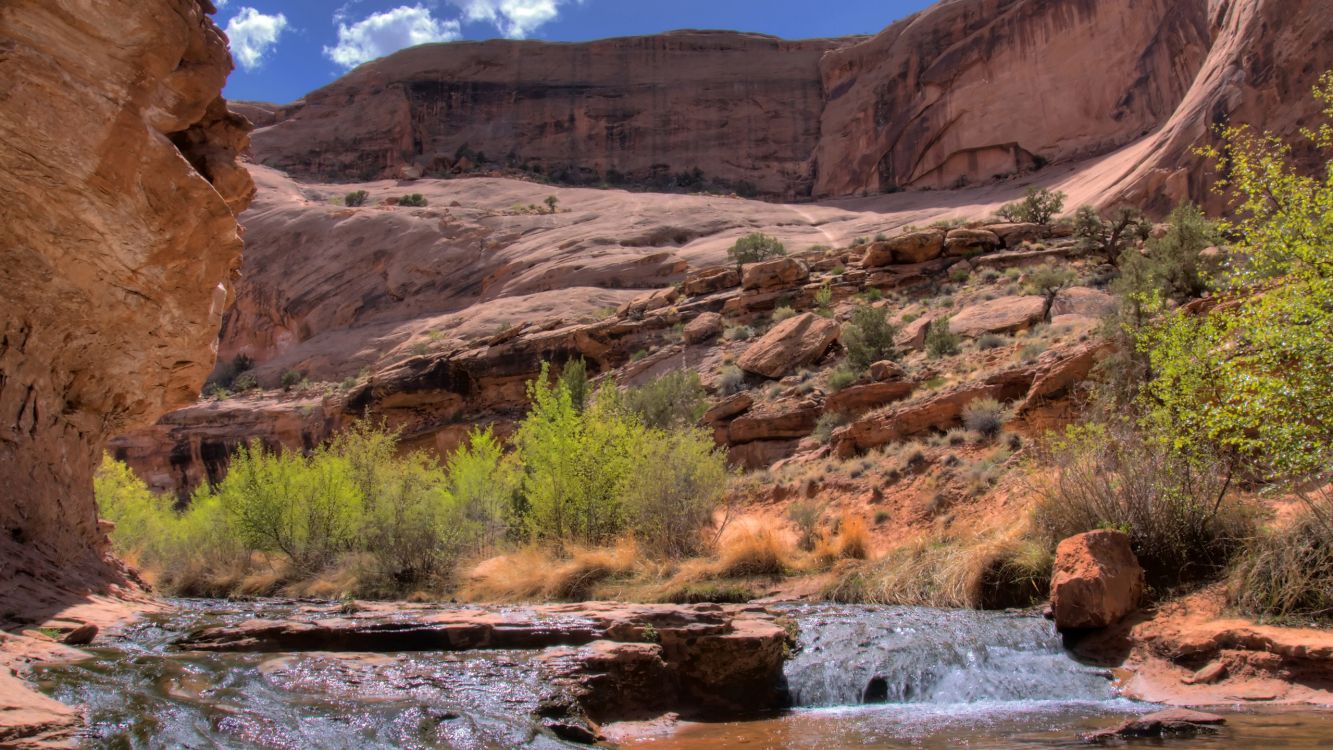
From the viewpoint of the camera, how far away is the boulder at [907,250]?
1310 inches

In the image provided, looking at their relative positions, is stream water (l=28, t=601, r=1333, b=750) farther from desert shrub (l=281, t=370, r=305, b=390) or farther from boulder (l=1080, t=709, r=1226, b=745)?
desert shrub (l=281, t=370, r=305, b=390)

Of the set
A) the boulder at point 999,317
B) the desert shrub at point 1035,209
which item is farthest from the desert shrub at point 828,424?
the desert shrub at point 1035,209

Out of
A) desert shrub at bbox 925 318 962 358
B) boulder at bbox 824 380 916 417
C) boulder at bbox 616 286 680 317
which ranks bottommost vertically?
boulder at bbox 824 380 916 417

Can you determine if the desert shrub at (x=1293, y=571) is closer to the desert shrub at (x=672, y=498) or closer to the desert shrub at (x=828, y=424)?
the desert shrub at (x=672, y=498)

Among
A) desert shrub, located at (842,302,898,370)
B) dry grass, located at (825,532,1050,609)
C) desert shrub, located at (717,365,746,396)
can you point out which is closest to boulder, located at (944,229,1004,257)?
desert shrub, located at (842,302,898,370)

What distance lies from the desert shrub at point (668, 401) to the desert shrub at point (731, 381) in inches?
31.9

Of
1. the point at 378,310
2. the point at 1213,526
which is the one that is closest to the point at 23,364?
the point at 1213,526

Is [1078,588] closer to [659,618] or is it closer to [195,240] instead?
[659,618]

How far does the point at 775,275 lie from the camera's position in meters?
34.7

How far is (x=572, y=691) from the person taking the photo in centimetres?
671

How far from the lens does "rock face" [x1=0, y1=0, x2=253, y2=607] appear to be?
7.92m

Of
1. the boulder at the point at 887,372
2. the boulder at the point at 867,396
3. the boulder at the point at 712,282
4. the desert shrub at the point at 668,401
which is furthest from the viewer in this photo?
the boulder at the point at 712,282

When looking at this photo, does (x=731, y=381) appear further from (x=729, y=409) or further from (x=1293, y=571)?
(x=1293, y=571)

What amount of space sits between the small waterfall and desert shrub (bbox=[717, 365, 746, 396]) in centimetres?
1817
